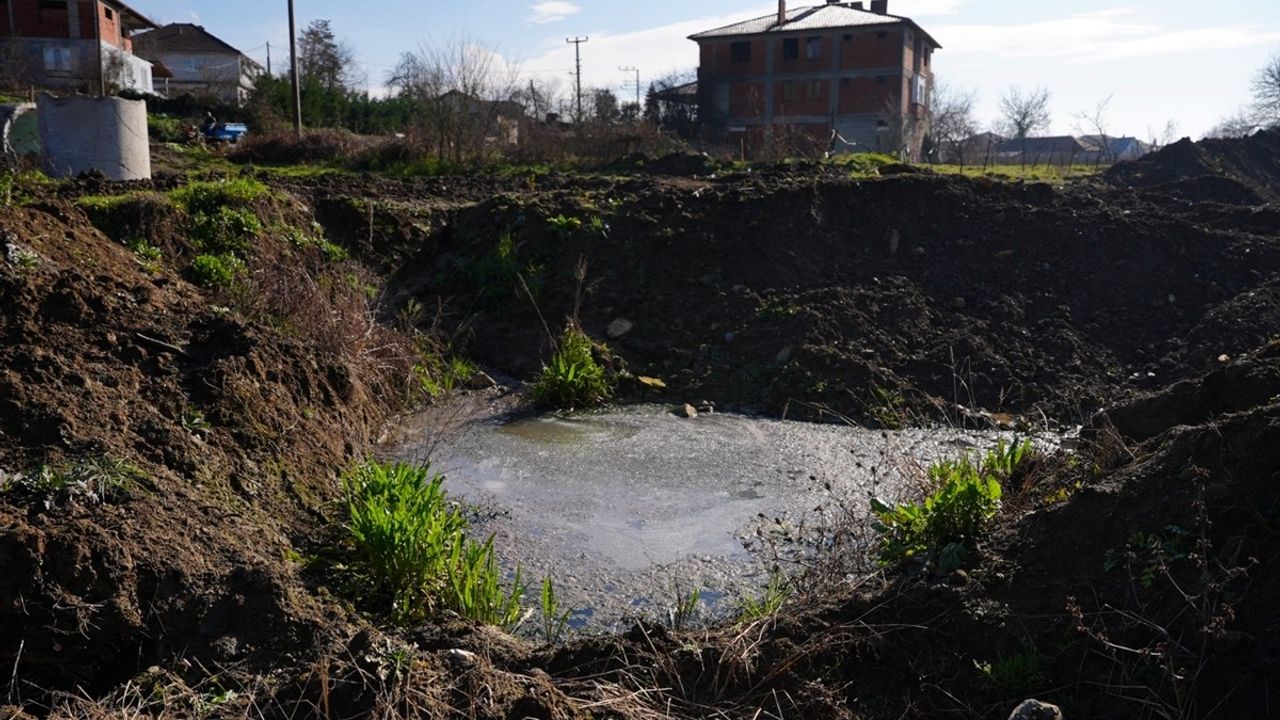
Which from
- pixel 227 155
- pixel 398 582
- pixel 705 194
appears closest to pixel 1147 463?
pixel 398 582

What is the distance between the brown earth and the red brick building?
33468mm

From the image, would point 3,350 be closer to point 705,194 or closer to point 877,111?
point 705,194

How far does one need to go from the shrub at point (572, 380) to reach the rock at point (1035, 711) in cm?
641

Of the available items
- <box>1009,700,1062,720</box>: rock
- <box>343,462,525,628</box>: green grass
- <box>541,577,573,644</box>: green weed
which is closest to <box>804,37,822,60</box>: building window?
<box>343,462,525,628</box>: green grass

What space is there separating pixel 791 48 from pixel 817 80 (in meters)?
2.01

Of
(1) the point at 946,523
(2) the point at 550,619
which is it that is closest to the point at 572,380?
(2) the point at 550,619

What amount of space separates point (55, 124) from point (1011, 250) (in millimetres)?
11071

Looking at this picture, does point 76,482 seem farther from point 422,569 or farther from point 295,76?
point 295,76

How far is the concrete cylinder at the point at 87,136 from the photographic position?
11695 mm

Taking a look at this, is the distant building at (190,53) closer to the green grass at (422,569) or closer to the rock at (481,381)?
the rock at (481,381)

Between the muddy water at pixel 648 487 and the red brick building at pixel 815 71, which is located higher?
the red brick building at pixel 815 71

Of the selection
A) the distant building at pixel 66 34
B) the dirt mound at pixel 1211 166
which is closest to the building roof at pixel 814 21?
the dirt mound at pixel 1211 166

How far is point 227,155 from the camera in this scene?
21688 mm

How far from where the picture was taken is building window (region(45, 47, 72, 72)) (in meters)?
39.7
